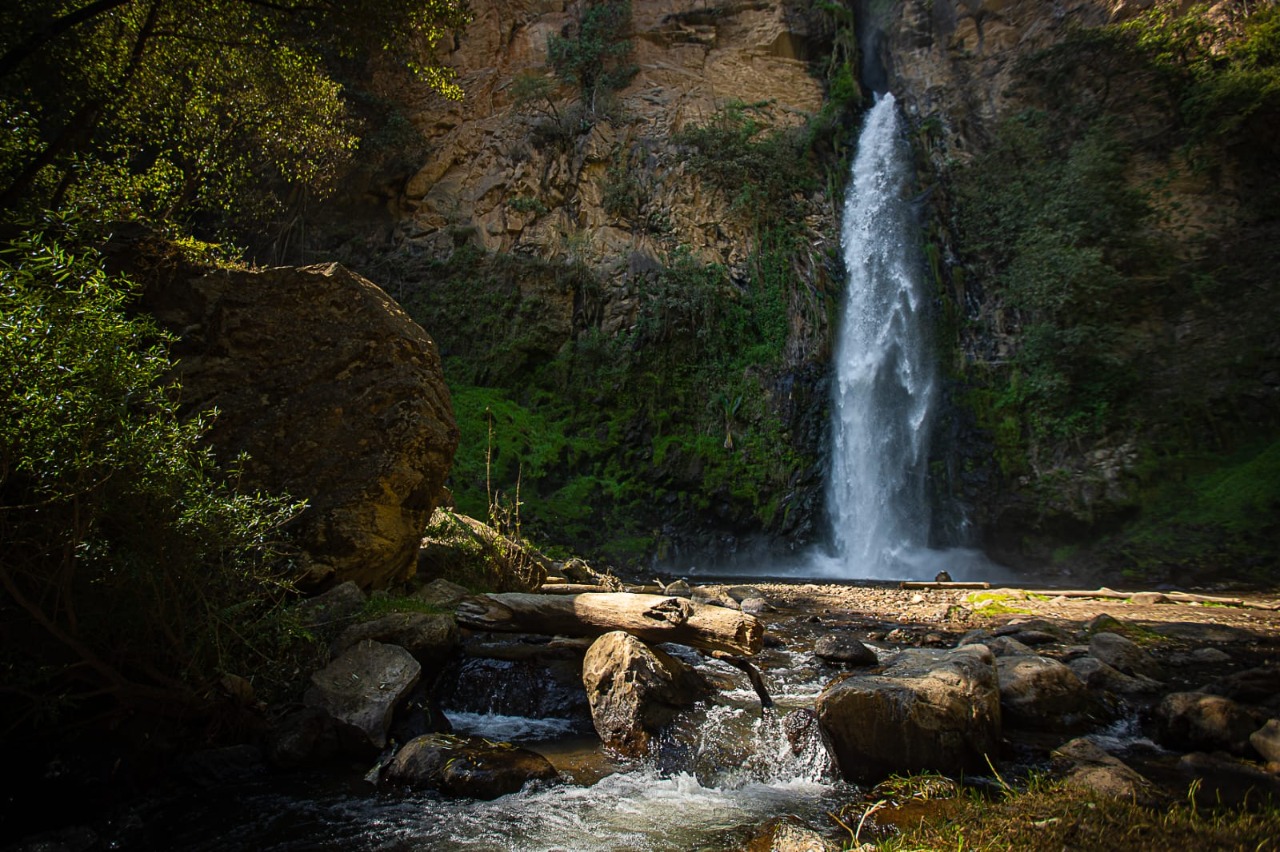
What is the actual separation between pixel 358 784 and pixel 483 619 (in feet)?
5.65

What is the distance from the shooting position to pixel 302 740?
3730mm

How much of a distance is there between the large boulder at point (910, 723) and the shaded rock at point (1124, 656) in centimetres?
261

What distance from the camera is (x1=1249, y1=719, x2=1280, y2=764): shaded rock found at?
375 centimetres

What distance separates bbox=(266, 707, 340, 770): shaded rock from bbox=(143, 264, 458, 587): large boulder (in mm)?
1306

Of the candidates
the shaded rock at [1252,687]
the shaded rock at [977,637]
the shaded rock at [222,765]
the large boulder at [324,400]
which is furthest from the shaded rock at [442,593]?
the shaded rock at [1252,687]

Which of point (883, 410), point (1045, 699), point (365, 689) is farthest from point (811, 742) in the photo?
point (883, 410)

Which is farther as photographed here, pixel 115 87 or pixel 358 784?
pixel 115 87

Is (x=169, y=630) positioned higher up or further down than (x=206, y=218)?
further down

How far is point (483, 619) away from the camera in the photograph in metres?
5.24

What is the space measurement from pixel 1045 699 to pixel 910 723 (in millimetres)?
1664

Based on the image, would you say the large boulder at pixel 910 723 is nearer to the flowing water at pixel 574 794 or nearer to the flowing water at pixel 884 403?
the flowing water at pixel 574 794

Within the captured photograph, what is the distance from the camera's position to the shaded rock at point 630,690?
4.18 metres

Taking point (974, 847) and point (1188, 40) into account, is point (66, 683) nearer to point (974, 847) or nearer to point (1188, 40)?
point (974, 847)

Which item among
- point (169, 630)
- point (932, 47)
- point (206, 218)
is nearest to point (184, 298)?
point (169, 630)
